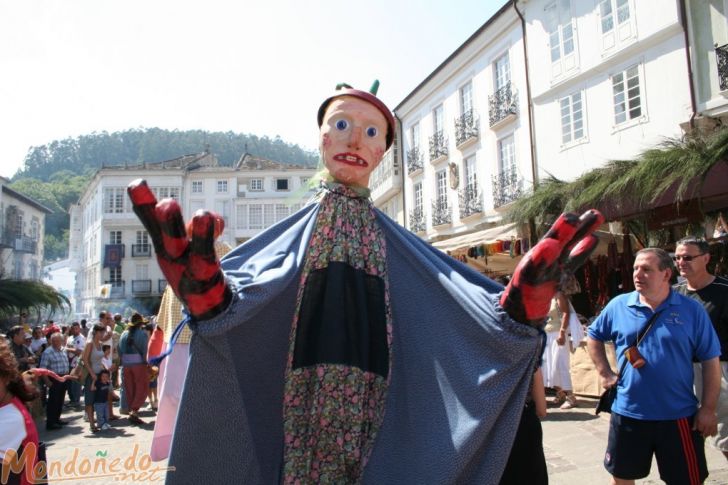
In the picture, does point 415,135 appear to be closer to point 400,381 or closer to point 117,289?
point 400,381

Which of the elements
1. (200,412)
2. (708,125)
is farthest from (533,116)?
(200,412)

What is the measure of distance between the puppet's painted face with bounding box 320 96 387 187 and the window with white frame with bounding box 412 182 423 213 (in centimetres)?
2249

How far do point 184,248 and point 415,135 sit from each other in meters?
24.3

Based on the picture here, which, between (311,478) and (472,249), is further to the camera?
(472,249)

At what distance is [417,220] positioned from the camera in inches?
977

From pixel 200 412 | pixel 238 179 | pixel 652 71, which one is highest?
pixel 238 179

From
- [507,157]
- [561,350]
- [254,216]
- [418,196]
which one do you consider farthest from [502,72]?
[254,216]

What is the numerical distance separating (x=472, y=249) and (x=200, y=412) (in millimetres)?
8045

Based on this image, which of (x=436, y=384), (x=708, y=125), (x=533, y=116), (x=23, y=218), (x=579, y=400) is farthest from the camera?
(x=23, y=218)

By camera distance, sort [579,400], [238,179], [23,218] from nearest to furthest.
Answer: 1. [579,400]
2. [23,218]
3. [238,179]

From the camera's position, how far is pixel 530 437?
2479mm

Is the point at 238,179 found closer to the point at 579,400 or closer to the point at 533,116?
the point at 533,116

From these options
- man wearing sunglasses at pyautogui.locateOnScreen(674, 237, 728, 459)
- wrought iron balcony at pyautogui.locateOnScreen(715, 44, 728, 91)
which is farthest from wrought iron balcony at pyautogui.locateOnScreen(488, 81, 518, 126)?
man wearing sunglasses at pyautogui.locateOnScreen(674, 237, 728, 459)

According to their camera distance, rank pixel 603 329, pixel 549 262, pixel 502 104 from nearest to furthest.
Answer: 1. pixel 549 262
2. pixel 603 329
3. pixel 502 104
